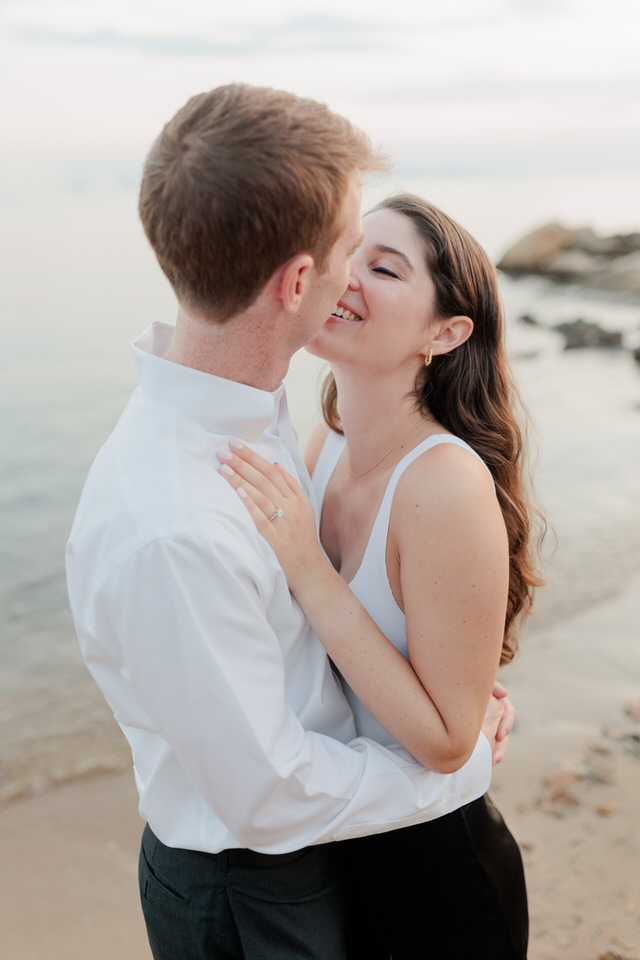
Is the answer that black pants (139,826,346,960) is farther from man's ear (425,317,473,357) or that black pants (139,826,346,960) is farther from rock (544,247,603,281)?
rock (544,247,603,281)

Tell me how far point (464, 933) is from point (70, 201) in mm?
42353

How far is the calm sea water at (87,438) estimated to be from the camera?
5.32 meters

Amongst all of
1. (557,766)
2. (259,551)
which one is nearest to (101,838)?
(557,766)

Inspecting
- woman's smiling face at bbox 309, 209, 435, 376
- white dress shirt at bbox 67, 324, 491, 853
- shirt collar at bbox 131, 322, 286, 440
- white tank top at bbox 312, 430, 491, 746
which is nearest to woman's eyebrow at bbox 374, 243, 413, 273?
woman's smiling face at bbox 309, 209, 435, 376

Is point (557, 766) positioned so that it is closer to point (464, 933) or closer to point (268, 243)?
point (464, 933)

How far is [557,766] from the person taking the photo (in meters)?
4.45

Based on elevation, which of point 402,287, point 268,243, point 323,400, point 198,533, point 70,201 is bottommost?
point 70,201

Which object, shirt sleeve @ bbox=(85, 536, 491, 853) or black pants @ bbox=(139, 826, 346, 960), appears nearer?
shirt sleeve @ bbox=(85, 536, 491, 853)

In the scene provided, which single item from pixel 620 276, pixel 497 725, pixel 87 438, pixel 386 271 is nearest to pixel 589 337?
pixel 620 276

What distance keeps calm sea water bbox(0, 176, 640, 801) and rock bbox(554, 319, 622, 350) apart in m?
0.39

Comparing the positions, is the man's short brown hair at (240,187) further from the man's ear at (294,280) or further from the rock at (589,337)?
the rock at (589,337)

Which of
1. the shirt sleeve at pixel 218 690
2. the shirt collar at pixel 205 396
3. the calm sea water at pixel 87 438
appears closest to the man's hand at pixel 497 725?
the shirt sleeve at pixel 218 690

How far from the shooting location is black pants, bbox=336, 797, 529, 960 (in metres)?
2.26

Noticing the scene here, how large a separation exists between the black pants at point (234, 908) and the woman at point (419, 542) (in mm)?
251
